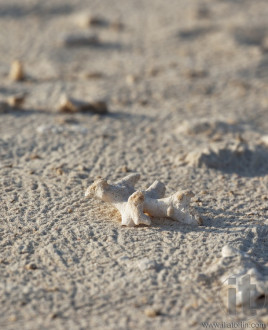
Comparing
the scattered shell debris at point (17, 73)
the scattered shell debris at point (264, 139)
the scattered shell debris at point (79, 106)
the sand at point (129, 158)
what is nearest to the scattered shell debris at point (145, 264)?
the sand at point (129, 158)

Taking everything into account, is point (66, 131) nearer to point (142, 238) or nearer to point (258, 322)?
point (142, 238)

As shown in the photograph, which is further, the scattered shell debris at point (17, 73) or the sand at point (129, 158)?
the scattered shell debris at point (17, 73)

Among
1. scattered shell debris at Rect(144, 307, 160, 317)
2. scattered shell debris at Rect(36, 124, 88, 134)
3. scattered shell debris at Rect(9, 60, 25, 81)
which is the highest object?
scattered shell debris at Rect(9, 60, 25, 81)

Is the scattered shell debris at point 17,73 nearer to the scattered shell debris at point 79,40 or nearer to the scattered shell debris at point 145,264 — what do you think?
the scattered shell debris at point 79,40

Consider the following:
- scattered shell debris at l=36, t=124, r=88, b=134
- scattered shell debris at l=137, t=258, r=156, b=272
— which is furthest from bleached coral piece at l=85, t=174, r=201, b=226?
scattered shell debris at l=36, t=124, r=88, b=134

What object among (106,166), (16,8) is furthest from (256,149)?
(16,8)

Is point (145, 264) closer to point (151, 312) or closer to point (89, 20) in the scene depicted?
point (151, 312)
